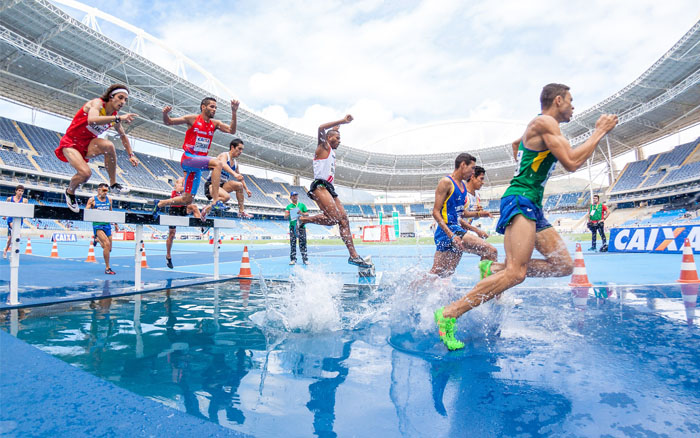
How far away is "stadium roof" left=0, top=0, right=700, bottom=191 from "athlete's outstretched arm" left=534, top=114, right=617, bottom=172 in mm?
26552

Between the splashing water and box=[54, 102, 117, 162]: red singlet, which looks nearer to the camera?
the splashing water

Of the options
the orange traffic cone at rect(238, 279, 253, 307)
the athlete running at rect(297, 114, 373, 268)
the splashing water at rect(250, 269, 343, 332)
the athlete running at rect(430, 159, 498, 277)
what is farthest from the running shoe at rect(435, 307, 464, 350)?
the orange traffic cone at rect(238, 279, 253, 307)

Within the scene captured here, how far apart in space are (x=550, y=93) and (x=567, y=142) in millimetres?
537

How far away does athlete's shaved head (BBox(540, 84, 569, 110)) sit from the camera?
9.43 ft

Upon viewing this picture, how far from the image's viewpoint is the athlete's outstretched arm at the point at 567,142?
8.02 feet

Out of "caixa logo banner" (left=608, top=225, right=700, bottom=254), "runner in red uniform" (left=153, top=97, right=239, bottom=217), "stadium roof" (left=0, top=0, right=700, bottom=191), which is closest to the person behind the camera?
"runner in red uniform" (left=153, top=97, right=239, bottom=217)

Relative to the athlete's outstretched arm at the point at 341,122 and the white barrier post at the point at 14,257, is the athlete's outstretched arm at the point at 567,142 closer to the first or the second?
the athlete's outstretched arm at the point at 341,122

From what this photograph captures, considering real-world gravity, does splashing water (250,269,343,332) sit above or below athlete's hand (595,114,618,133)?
below

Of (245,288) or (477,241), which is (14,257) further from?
(477,241)

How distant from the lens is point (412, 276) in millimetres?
4043

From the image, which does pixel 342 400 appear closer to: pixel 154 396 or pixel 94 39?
pixel 154 396

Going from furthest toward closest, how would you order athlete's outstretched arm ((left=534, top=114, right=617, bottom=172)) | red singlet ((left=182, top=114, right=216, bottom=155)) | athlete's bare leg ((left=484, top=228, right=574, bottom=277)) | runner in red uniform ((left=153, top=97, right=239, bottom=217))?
red singlet ((left=182, top=114, right=216, bottom=155)), runner in red uniform ((left=153, top=97, right=239, bottom=217)), athlete's bare leg ((left=484, top=228, right=574, bottom=277)), athlete's outstretched arm ((left=534, top=114, right=617, bottom=172))

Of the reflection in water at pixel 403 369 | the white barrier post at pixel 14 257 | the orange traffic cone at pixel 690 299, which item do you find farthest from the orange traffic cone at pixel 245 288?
the orange traffic cone at pixel 690 299

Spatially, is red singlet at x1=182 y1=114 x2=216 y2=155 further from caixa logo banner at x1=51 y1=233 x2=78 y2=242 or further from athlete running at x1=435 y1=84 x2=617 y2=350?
caixa logo banner at x1=51 y1=233 x2=78 y2=242
